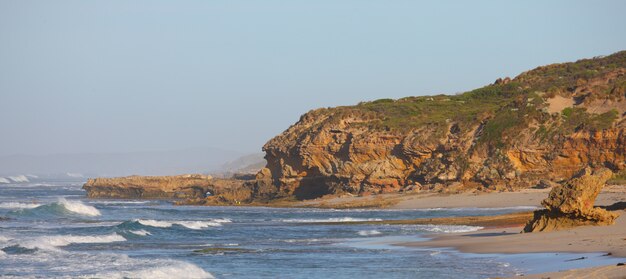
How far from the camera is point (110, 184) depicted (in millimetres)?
78625

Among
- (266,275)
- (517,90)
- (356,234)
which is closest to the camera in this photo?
(266,275)

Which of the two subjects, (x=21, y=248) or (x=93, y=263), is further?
(x=21, y=248)

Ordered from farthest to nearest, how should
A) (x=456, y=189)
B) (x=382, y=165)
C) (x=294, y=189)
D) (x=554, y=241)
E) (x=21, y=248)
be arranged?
(x=294, y=189) < (x=382, y=165) < (x=456, y=189) < (x=21, y=248) < (x=554, y=241)

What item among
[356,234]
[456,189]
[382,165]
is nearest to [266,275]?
[356,234]

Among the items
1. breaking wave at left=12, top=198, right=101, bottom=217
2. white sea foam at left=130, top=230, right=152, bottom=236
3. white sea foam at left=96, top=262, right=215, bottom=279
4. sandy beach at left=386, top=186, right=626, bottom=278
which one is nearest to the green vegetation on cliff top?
breaking wave at left=12, top=198, right=101, bottom=217

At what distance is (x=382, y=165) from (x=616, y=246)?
3604 cm

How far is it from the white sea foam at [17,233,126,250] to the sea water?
3 centimetres

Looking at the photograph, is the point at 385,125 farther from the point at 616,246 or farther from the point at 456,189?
the point at 616,246

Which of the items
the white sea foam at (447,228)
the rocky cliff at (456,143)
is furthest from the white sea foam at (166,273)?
the rocky cliff at (456,143)

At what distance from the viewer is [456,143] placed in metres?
54.6

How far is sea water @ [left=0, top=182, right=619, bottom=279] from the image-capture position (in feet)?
68.8

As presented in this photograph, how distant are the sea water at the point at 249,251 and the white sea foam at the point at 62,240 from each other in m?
0.03

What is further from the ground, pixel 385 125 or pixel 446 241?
pixel 385 125

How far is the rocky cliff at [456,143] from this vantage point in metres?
50.6
